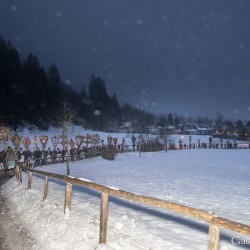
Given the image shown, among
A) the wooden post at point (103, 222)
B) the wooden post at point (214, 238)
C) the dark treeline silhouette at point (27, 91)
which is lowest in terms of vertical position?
the wooden post at point (103, 222)

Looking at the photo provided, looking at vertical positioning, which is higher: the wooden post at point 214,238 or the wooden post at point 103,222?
the wooden post at point 214,238

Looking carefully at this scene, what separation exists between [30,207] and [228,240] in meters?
5.67

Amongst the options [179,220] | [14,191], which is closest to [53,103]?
[14,191]

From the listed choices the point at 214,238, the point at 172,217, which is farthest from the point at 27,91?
the point at 214,238

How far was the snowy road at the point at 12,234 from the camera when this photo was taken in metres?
6.84

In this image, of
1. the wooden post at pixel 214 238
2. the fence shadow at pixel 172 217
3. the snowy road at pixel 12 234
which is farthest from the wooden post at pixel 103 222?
the fence shadow at pixel 172 217

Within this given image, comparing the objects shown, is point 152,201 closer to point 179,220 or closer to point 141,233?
point 141,233

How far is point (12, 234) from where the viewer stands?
7.67 meters

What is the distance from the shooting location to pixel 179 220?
31.3 ft

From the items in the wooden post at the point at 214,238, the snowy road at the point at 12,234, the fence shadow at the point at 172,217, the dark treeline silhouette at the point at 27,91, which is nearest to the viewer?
the wooden post at the point at 214,238

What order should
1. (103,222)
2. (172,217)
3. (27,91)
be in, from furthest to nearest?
1. (27,91)
2. (172,217)
3. (103,222)

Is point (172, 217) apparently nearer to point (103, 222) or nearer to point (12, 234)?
point (103, 222)

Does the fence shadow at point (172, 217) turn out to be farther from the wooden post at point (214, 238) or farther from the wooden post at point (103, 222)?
the wooden post at point (214, 238)

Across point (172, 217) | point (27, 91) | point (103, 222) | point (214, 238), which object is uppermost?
point (27, 91)
